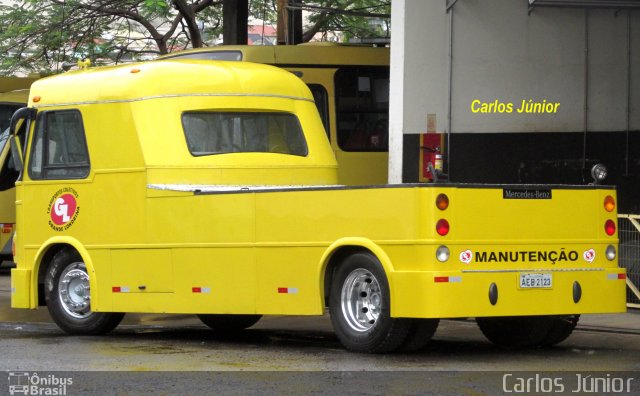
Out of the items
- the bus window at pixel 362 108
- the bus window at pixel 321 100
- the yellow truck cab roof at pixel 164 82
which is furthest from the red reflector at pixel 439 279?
the bus window at pixel 362 108

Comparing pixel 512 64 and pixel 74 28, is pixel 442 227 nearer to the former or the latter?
pixel 512 64

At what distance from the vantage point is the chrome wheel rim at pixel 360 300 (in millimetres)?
11384

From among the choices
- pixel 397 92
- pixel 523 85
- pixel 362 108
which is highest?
pixel 523 85

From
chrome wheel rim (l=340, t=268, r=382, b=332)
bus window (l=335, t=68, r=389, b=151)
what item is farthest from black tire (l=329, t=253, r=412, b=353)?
bus window (l=335, t=68, r=389, b=151)

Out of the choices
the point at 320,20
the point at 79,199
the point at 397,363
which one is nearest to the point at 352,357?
the point at 397,363

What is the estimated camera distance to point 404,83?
18.8 m

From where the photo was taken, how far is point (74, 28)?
29.1 meters

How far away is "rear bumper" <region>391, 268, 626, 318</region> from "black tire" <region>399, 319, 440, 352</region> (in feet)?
1.53

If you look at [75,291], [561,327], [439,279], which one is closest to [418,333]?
[439,279]

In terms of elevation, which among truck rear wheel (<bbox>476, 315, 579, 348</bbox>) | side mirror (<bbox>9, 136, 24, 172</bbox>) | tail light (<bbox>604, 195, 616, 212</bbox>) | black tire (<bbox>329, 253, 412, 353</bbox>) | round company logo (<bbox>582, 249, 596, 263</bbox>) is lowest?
truck rear wheel (<bbox>476, 315, 579, 348</bbox>)

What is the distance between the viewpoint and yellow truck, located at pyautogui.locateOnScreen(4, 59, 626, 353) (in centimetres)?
1106

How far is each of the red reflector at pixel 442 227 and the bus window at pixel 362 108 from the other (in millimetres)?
10189

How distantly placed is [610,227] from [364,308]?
7.21ft

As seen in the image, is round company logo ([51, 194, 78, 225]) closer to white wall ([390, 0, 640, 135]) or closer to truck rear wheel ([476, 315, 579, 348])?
truck rear wheel ([476, 315, 579, 348])
